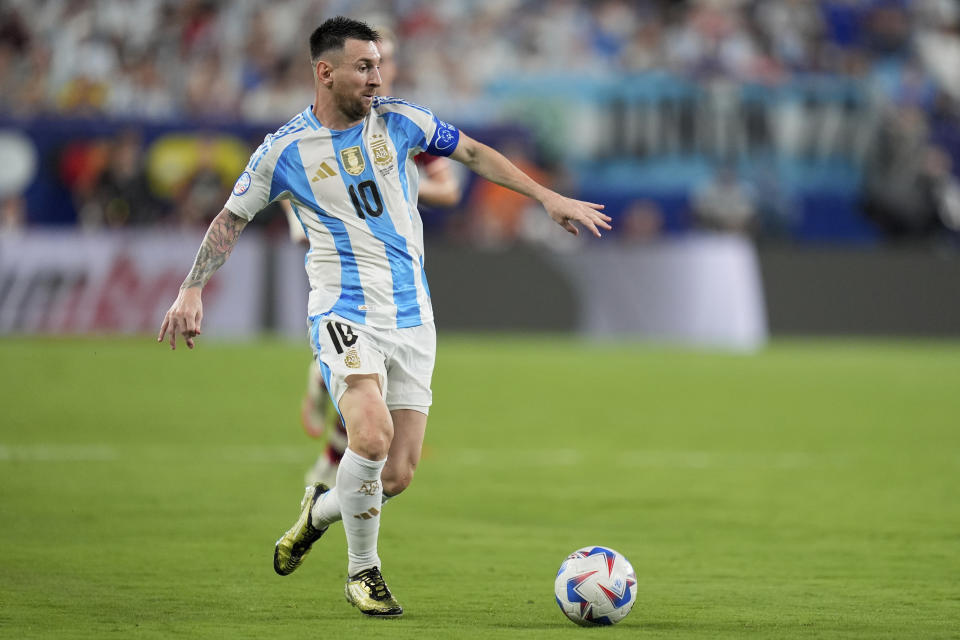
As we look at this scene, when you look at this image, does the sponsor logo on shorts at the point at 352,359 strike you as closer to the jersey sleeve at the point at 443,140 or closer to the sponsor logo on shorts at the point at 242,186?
the sponsor logo on shorts at the point at 242,186

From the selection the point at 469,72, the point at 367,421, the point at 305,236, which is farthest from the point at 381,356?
the point at 469,72

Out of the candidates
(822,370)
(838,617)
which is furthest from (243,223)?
(822,370)

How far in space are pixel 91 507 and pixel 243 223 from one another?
3259 mm

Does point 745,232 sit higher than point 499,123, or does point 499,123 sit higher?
point 499,123

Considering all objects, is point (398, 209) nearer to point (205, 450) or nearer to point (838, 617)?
point (838, 617)

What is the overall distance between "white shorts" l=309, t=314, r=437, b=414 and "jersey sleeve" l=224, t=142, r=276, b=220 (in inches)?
21.4

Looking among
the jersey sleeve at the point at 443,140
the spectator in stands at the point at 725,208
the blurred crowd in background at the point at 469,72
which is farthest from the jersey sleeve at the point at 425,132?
the spectator in stands at the point at 725,208

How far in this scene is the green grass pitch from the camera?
630 cm

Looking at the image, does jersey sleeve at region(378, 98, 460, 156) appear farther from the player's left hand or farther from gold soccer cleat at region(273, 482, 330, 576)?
gold soccer cleat at region(273, 482, 330, 576)

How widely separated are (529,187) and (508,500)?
3.59m

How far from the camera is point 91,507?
9172 millimetres

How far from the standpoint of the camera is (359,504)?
638 centimetres

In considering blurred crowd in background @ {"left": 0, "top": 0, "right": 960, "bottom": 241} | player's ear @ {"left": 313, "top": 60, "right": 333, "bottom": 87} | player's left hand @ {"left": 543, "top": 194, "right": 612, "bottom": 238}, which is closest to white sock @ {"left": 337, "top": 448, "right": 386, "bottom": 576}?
player's left hand @ {"left": 543, "top": 194, "right": 612, "bottom": 238}

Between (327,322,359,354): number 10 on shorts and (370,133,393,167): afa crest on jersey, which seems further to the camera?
(370,133,393,167): afa crest on jersey
